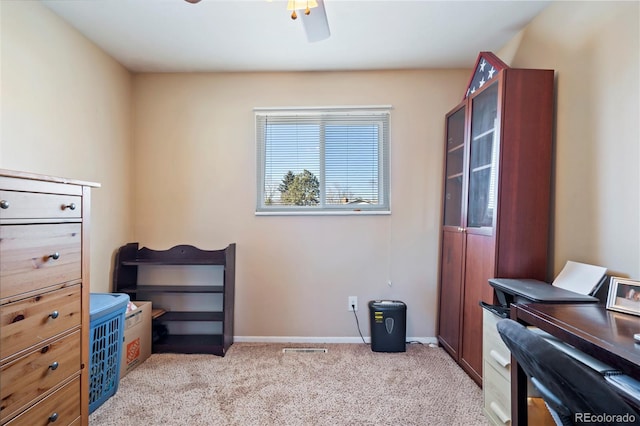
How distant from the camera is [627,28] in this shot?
141 cm

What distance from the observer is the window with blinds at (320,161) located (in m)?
2.76

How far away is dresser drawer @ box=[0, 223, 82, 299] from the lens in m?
1.13

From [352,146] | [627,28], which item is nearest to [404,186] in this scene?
[352,146]

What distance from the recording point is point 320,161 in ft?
9.12

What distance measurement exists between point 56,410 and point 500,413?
210cm

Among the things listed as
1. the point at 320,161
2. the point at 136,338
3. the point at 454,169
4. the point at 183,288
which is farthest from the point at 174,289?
the point at 454,169

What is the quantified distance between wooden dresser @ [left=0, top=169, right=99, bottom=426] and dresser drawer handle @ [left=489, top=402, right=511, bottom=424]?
2086 mm

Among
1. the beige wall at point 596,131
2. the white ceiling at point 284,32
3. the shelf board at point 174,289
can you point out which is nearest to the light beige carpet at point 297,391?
the shelf board at point 174,289

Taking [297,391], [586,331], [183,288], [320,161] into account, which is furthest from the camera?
[320,161]

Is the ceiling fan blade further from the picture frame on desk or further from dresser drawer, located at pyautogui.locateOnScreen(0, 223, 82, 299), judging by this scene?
the picture frame on desk

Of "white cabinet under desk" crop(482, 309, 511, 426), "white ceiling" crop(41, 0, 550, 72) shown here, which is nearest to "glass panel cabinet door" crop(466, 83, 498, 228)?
"white ceiling" crop(41, 0, 550, 72)

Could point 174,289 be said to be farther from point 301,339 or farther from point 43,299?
point 43,299

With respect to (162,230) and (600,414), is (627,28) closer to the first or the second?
(600,414)

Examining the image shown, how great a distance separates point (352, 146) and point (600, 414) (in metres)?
2.38
